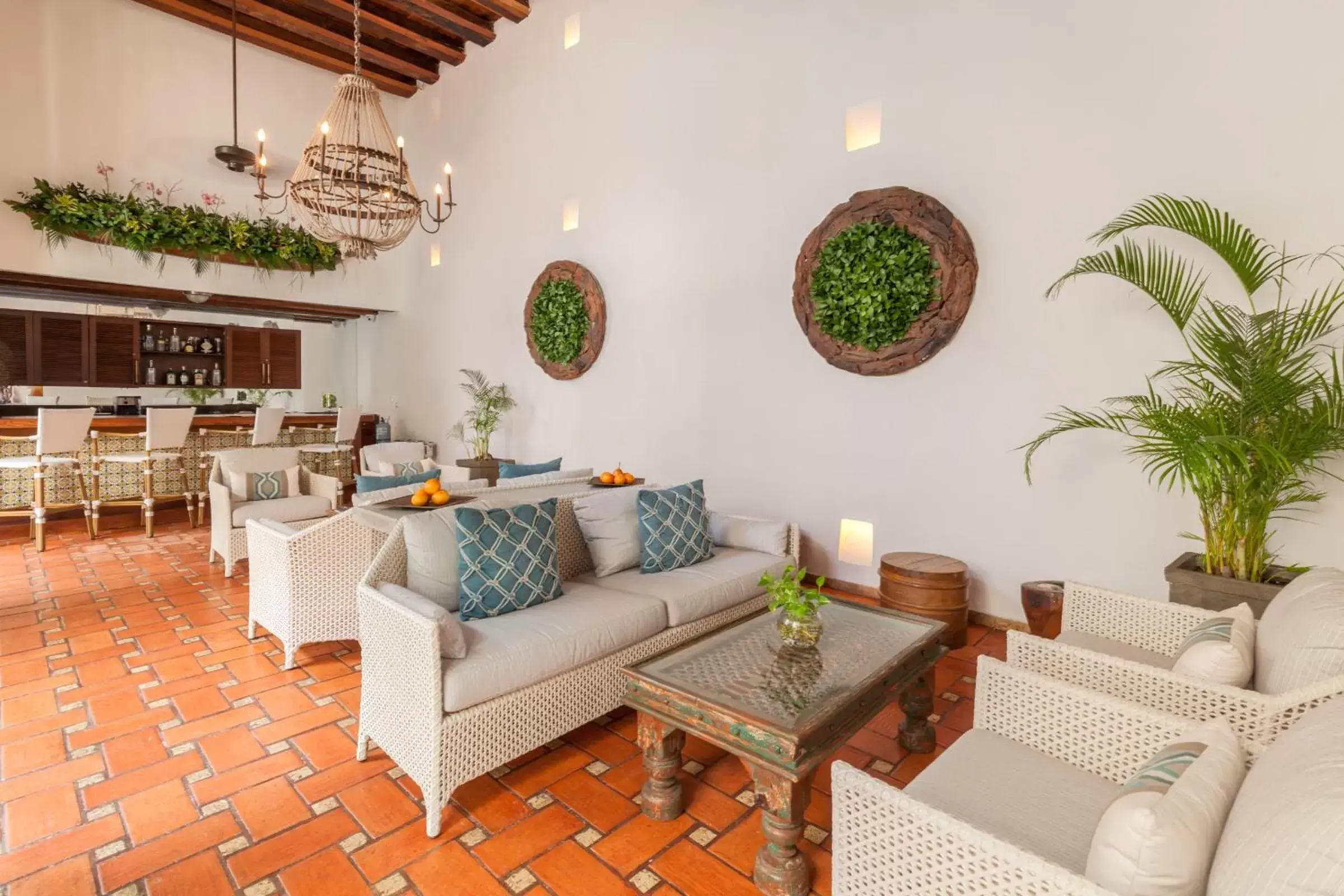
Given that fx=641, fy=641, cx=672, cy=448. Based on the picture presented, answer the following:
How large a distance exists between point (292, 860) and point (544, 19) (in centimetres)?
666

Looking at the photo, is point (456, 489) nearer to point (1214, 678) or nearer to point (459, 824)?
point (459, 824)

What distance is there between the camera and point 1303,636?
1465mm

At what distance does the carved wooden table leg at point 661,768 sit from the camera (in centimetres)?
198

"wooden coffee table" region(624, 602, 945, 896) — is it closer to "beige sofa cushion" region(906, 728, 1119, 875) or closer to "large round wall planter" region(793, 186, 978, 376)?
"beige sofa cushion" region(906, 728, 1119, 875)

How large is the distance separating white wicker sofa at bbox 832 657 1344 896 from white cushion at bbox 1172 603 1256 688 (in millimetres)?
300

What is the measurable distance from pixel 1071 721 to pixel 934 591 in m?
1.69

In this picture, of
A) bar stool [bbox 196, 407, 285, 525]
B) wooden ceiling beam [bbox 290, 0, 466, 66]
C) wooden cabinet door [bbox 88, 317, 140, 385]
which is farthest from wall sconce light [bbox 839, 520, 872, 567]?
wooden cabinet door [bbox 88, 317, 140, 385]

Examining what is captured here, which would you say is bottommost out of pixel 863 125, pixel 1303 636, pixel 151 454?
pixel 151 454

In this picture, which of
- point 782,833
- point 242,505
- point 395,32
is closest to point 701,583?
point 782,833

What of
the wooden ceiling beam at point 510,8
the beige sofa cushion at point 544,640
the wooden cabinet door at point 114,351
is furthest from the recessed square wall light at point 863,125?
the wooden cabinet door at point 114,351

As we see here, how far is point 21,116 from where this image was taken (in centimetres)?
543

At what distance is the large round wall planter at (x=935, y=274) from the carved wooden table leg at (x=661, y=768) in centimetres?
265

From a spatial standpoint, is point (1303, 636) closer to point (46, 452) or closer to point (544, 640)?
point (544, 640)

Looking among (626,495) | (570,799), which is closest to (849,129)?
(626,495)
